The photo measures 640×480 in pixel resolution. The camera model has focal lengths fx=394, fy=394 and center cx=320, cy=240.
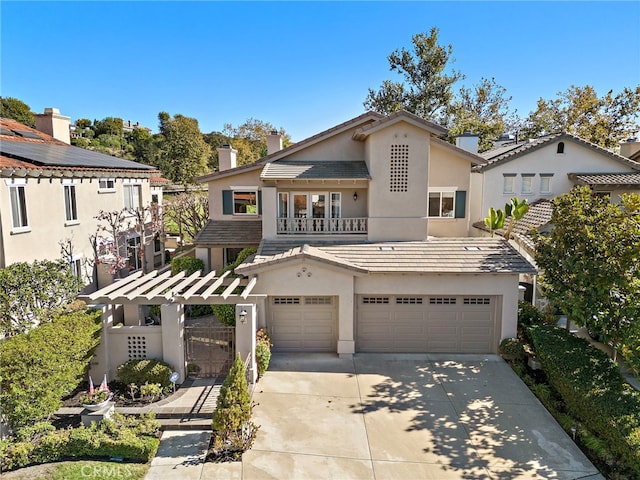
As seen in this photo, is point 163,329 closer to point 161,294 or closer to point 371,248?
point 161,294

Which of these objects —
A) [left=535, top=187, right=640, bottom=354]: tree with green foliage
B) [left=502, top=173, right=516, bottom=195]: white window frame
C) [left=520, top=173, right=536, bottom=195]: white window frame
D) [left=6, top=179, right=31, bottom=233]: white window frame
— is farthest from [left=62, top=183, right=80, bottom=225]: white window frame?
[left=520, top=173, right=536, bottom=195]: white window frame

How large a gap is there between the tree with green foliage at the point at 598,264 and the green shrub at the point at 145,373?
12.9m

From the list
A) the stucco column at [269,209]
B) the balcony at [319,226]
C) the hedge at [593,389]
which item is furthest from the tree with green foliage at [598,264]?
the stucco column at [269,209]

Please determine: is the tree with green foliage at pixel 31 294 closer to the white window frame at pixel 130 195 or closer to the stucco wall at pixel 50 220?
the stucco wall at pixel 50 220

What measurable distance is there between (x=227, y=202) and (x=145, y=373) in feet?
39.2

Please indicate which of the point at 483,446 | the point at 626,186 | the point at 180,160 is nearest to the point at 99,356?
the point at 483,446

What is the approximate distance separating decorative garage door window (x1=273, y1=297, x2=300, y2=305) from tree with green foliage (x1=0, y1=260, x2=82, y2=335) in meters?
7.14

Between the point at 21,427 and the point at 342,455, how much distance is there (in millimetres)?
Result: 7714

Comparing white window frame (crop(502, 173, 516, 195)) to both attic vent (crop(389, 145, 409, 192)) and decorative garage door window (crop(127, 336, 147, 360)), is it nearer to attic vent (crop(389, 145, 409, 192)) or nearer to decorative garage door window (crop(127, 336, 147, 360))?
attic vent (crop(389, 145, 409, 192))

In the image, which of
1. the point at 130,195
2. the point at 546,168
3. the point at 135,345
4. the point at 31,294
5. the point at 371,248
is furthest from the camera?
the point at 546,168

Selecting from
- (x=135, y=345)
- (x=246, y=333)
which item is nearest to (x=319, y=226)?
(x=246, y=333)

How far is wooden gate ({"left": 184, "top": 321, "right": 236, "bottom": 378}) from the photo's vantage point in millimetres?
12930

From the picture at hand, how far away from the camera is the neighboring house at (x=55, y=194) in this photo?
1516cm

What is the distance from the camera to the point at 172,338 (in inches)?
489
